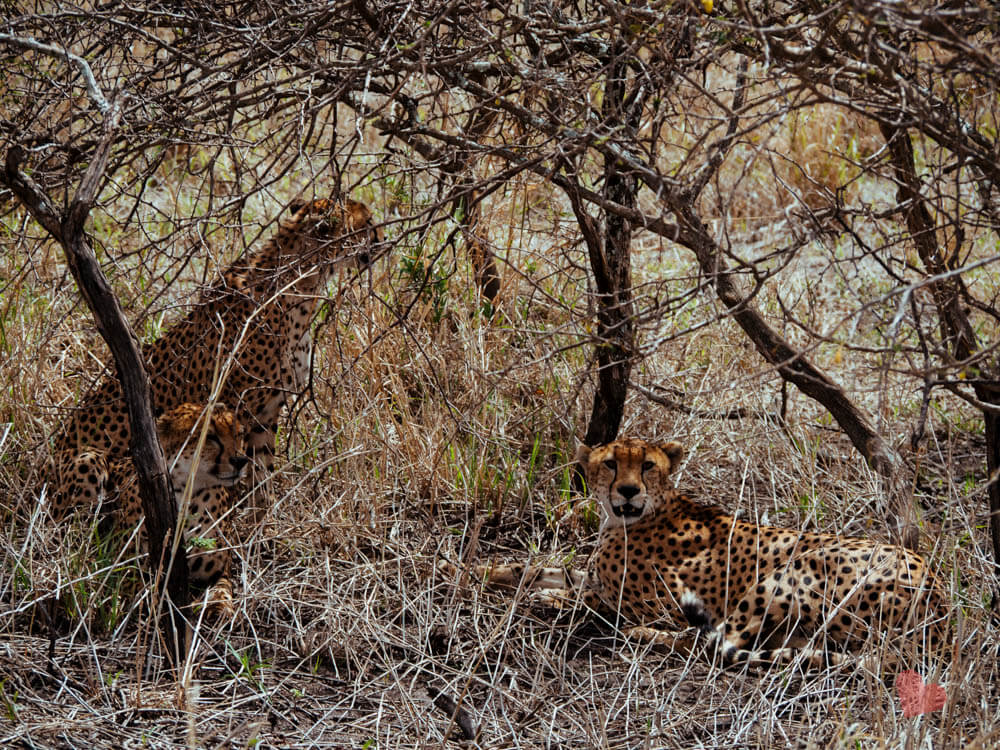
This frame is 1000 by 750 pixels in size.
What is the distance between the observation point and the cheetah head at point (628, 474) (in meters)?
4.49

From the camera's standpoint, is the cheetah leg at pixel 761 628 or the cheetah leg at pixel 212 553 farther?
the cheetah leg at pixel 212 553

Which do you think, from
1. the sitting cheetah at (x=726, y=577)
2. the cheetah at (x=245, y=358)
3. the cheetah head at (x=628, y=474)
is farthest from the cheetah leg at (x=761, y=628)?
the cheetah at (x=245, y=358)

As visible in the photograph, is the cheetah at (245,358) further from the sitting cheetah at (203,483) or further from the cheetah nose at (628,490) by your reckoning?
the cheetah nose at (628,490)

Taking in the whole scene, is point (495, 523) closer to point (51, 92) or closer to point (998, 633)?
point (998, 633)

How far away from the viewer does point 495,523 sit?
5.09m

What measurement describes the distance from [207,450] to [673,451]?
5.57ft

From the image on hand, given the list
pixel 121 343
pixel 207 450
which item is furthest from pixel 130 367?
pixel 207 450

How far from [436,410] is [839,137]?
162 inches

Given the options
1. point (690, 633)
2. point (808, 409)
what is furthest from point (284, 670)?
point (808, 409)

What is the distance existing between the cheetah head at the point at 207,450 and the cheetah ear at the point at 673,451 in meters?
1.53

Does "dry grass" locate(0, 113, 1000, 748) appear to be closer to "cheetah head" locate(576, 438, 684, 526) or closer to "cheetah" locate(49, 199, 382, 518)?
"cheetah" locate(49, 199, 382, 518)

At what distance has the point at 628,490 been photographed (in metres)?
4.49

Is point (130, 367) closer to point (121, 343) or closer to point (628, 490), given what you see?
point (121, 343)

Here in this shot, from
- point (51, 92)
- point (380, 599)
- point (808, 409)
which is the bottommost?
point (380, 599)
